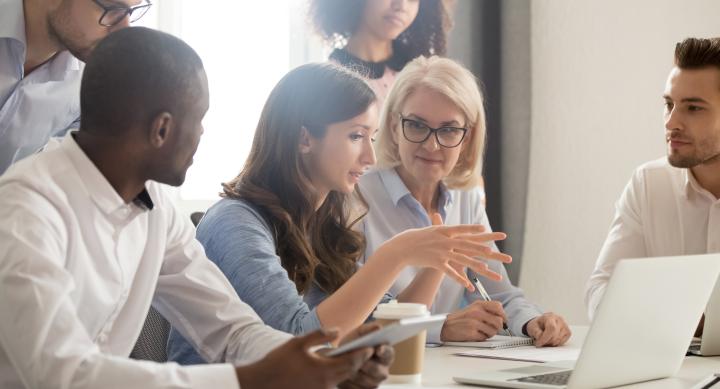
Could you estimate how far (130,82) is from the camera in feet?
4.29

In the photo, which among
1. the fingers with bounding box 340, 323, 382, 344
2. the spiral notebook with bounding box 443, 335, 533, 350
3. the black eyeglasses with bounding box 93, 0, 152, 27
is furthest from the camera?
the spiral notebook with bounding box 443, 335, 533, 350

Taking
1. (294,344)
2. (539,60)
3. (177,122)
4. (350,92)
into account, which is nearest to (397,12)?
(539,60)

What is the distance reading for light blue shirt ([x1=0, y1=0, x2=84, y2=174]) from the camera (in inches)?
79.0

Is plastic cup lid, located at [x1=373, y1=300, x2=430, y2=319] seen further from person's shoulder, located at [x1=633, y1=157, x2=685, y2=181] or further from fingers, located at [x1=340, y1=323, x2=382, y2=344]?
person's shoulder, located at [x1=633, y1=157, x2=685, y2=181]

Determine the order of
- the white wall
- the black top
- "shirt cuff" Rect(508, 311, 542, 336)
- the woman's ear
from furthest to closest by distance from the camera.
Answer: the white wall, the black top, the woman's ear, "shirt cuff" Rect(508, 311, 542, 336)

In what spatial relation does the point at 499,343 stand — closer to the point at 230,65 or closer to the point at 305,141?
the point at 305,141

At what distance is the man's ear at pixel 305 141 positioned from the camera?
2186mm

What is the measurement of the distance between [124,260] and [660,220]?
1.84 metres

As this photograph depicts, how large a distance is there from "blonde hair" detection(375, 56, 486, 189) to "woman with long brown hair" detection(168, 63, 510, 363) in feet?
1.34

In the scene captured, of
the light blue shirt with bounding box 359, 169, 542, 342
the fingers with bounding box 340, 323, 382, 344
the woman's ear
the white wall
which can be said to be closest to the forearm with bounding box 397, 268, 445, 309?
the light blue shirt with bounding box 359, 169, 542, 342

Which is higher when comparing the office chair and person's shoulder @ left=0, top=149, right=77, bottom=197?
person's shoulder @ left=0, top=149, right=77, bottom=197

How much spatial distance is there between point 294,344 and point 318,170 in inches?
43.3

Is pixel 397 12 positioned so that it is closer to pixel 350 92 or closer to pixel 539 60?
pixel 539 60

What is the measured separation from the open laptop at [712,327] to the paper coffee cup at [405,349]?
29.2 inches
